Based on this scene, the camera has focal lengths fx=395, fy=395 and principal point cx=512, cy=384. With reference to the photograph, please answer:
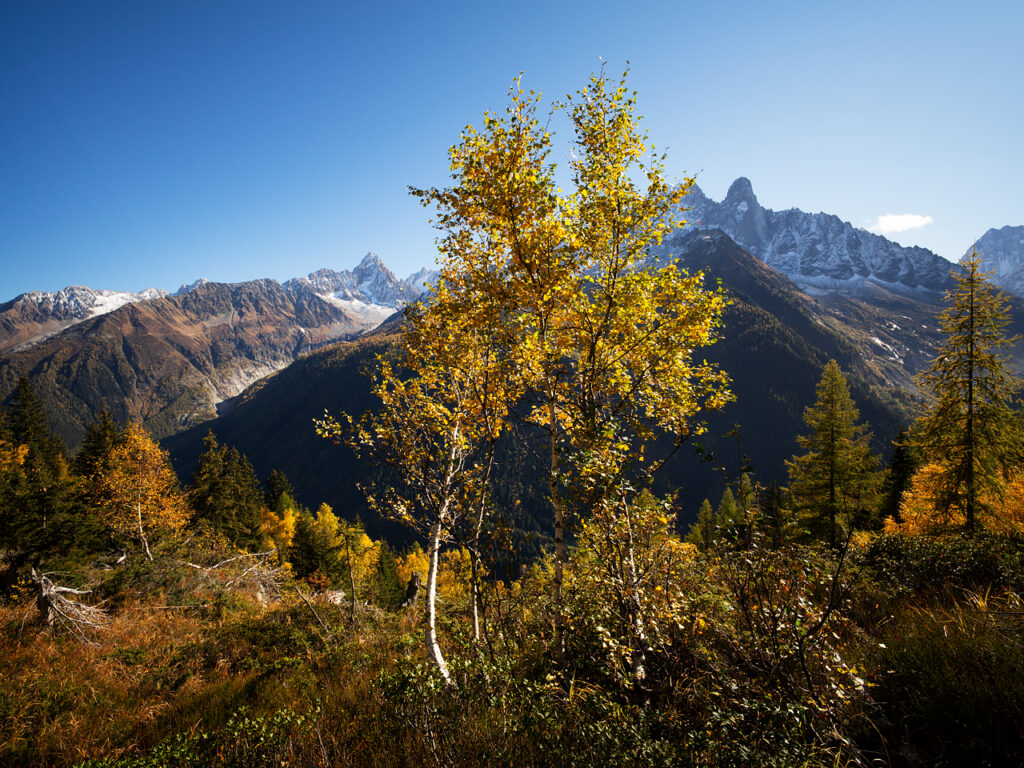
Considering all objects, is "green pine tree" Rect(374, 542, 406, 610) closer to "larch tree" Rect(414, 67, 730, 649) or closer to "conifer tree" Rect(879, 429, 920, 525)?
"larch tree" Rect(414, 67, 730, 649)

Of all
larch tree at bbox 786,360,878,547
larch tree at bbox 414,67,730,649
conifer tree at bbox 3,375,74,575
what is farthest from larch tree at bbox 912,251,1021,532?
conifer tree at bbox 3,375,74,575

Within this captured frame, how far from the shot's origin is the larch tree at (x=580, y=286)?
561cm

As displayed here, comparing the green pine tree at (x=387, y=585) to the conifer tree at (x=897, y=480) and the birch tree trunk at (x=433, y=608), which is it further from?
the conifer tree at (x=897, y=480)

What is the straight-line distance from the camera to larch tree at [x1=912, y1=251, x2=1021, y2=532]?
15680 millimetres

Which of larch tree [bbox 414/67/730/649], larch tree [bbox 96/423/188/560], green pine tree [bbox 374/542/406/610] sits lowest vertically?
green pine tree [bbox 374/542/406/610]

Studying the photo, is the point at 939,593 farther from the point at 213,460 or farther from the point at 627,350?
the point at 213,460

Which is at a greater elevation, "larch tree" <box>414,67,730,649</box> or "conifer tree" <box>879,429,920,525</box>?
"larch tree" <box>414,67,730,649</box>

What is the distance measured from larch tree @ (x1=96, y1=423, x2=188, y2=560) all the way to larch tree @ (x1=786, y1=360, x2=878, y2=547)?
3852 cm

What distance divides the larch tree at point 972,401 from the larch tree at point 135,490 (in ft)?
131

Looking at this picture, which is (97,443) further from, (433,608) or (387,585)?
(433,608)

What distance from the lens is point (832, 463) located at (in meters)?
22.9

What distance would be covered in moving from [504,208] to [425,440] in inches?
180

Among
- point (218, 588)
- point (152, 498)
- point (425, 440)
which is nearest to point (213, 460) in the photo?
point (152, 498)

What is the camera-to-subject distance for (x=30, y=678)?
26.1ft
